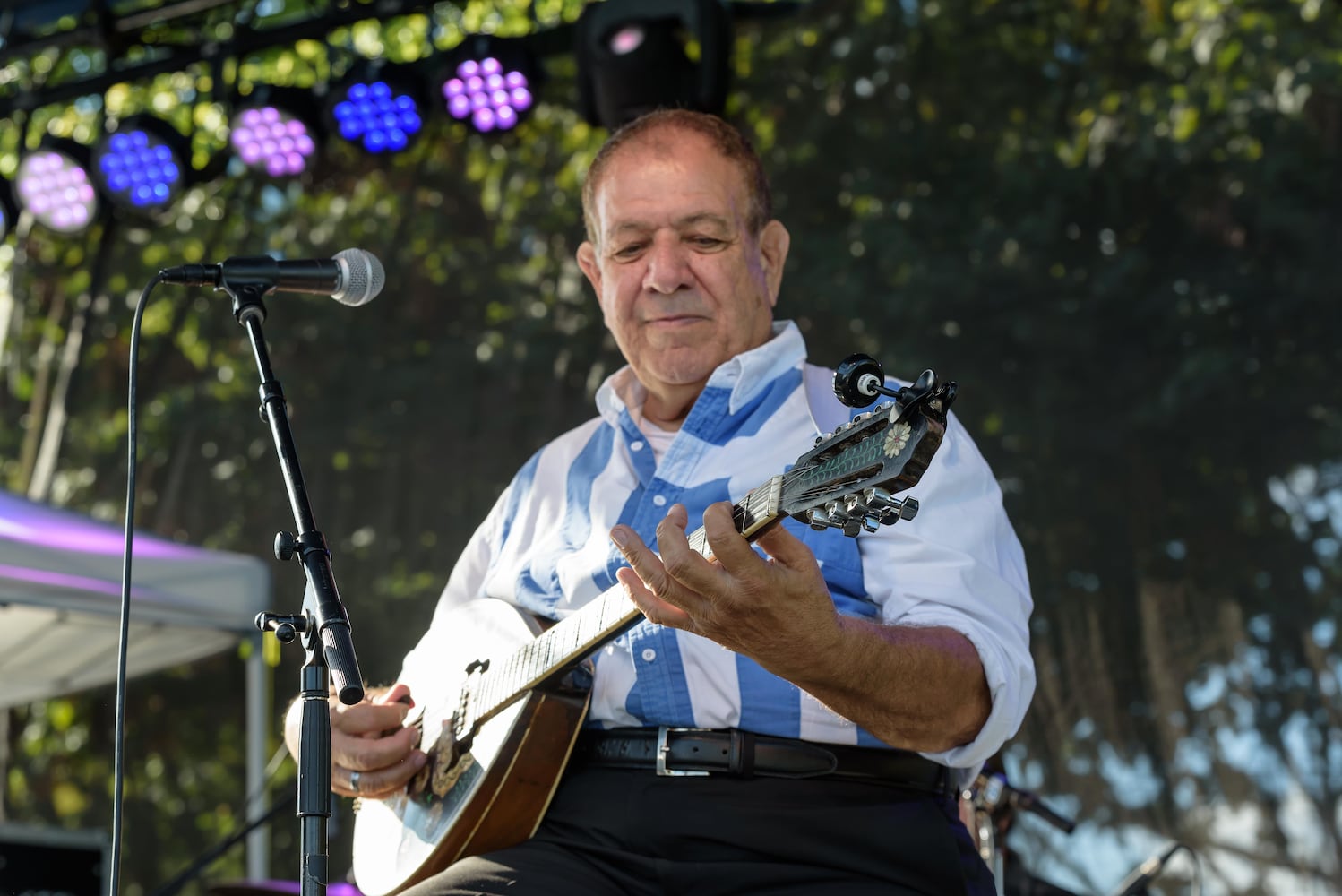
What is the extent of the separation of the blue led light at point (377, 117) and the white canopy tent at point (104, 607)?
1.48 metres

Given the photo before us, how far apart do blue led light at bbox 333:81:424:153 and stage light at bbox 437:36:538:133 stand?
0.56 feet

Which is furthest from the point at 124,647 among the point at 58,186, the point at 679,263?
the point at 58,186

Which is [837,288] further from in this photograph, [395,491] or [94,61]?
[94,61]

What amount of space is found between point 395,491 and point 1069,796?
A: 2307 millimetres

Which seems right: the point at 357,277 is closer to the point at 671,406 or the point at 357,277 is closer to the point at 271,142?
the point at 671,406

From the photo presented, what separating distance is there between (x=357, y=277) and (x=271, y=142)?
304 cm

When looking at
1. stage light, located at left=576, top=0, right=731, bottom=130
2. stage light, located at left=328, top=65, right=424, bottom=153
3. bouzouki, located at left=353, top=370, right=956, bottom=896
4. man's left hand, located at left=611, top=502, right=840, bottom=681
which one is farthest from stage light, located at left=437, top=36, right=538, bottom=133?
man's left hand, located at left=611, top=502, right=840, bottom=681

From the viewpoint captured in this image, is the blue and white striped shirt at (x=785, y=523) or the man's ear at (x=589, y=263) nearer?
the blue and white striped shirt at (x=785, y=523)

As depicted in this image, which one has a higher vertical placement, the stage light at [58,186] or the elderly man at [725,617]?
the stage light at [58,186]

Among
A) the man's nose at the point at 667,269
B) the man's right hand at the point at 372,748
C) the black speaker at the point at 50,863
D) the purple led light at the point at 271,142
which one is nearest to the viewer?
the man's right hand at the point at 372,748

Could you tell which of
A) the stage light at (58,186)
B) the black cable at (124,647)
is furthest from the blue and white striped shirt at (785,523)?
the stage light at (58,186)

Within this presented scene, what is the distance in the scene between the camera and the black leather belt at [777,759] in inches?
72.3

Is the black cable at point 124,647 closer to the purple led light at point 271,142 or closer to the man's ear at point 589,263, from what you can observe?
the man's ear at point 589,263

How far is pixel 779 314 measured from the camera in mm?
4164
